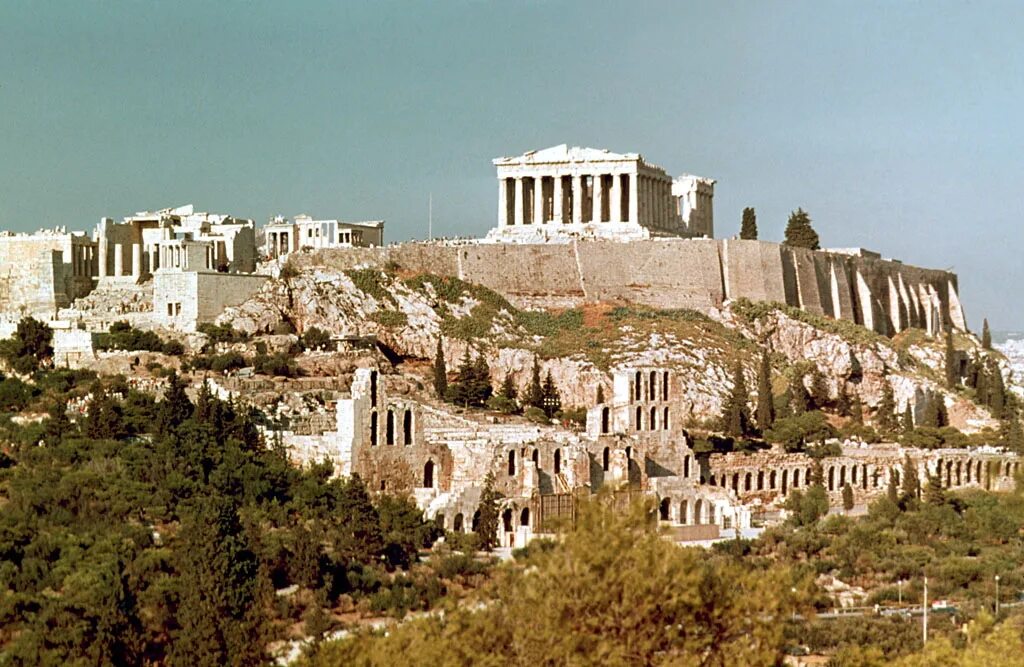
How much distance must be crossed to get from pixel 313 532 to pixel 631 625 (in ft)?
73.0

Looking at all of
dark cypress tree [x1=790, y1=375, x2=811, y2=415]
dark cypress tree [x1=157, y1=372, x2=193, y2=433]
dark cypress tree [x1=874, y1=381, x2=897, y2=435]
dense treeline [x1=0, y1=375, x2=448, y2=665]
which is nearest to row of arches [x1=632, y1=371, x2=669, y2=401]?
Answer: dense treeline [x1=0, y1=375, x2=448, y2=665]

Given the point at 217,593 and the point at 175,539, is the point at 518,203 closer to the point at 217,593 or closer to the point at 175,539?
the point at 175,539

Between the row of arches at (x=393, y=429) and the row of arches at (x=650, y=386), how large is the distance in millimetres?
7602

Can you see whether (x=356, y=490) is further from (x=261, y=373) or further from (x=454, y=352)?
(x=454, y=352)

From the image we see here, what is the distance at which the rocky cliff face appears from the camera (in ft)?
233

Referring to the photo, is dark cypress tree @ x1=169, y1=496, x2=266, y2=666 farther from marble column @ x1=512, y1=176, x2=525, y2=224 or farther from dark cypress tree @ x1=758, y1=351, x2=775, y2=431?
marble column @ x1=512, y1=176, x2=525, y2=224

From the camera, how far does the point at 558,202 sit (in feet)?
278

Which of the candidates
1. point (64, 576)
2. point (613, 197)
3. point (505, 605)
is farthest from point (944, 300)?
Result: point (505, 605)

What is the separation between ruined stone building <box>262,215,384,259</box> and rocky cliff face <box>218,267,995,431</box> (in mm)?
8549

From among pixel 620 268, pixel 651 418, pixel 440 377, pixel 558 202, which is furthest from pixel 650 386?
pixel 558 202

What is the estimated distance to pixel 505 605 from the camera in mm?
31391

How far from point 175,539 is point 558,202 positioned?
38.5 meters

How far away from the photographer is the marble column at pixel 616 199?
83875 mm

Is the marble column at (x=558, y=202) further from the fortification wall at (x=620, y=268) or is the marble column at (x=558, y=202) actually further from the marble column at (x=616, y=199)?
the fortification wall at (x=620, y=268)
